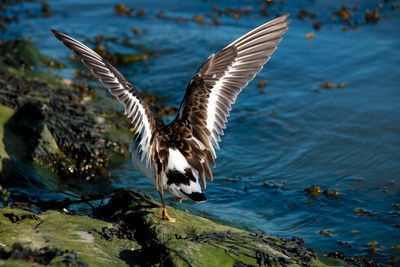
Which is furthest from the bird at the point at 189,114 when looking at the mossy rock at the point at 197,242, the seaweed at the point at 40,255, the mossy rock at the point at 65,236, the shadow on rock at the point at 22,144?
the shadow on rock at the point at 22,144

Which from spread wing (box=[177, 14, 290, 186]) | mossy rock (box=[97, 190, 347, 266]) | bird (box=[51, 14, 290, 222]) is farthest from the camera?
spread wing (box=[177, 14, 290, 186])

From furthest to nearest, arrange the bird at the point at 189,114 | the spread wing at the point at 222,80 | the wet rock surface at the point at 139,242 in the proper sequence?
the spread wing at the point at 222,80
the bird at the point at 189,114
the wet rock surface at the point at 139,242

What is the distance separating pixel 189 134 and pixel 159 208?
2.83ft

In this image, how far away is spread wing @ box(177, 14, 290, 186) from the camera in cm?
534

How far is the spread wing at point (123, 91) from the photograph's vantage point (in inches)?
182

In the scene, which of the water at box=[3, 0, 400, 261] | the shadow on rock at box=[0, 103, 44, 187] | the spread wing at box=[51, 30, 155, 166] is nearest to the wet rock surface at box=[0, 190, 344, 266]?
the spread wing at box=[51, 30, 155, 166]

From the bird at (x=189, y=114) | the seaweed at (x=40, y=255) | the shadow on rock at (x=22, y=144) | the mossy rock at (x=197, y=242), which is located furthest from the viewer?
the shadow on rock at (x=22, y=144)

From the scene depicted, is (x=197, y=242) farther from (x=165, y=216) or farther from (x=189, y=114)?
(x=189, y=114)

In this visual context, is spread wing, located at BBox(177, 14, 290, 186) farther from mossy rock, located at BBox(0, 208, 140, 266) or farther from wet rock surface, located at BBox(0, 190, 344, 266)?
mossy rock, located at BBox(0, 208, 140, 266)

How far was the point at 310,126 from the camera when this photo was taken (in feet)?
29.4

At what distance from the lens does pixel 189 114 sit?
17.5ft

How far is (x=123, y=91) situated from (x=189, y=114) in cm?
95

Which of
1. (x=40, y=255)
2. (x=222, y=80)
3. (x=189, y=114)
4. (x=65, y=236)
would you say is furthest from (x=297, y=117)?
(x=40, y=255)

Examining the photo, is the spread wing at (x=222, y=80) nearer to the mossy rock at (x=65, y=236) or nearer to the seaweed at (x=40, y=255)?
the mossy rock at (x=65, y=236)
